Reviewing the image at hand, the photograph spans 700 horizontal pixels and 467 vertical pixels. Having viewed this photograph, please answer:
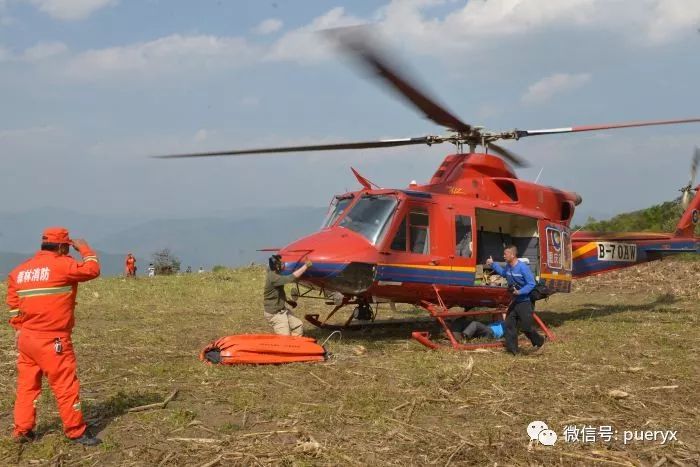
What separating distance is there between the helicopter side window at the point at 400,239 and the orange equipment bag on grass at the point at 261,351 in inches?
83.2

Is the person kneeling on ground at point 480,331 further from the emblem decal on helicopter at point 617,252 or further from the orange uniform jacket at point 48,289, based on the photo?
the orange uniform jacket at point 48,289

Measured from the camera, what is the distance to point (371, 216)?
1018 centimetres

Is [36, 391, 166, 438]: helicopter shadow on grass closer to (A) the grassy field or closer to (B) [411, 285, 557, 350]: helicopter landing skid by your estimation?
(A) the grassy field

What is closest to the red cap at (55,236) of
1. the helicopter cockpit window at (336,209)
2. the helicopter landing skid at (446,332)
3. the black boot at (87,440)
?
the black boot at (87,440)

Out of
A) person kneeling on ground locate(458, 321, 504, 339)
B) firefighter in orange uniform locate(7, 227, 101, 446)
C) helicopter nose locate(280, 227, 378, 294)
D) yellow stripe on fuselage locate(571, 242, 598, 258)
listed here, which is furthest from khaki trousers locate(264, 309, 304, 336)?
yellow stripe on fuselage locate(571, 242, 598, 258)

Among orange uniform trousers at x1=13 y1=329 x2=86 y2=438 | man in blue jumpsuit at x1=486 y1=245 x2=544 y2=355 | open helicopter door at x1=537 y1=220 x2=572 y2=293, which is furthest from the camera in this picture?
open helicopter door at x1=537 y1=220 x2=572 y2=293

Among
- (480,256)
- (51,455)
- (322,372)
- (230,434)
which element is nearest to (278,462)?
(230,434)

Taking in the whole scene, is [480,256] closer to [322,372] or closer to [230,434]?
[322,372]

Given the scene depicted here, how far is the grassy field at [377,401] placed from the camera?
532cm

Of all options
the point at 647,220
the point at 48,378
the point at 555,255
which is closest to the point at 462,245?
the point at 555,255

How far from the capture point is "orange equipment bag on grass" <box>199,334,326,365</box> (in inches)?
336

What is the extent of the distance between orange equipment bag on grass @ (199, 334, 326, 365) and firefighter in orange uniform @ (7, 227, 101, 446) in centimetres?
291

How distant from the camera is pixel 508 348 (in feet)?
32.0

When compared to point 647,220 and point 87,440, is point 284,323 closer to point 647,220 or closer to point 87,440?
point 87,440
